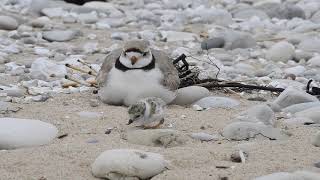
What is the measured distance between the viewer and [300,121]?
4855 mm

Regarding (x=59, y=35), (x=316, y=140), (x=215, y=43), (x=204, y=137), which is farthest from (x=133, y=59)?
(x=59, y=35)

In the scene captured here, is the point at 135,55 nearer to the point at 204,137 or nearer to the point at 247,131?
the point at 204,137

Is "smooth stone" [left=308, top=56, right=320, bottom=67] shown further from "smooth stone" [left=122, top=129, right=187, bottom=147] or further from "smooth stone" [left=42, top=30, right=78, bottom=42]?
"smooth stone" [left=122, top=129, right=187, bottom=147]

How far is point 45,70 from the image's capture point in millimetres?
6539

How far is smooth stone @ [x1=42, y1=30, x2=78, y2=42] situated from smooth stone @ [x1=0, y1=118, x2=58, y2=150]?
4025mm

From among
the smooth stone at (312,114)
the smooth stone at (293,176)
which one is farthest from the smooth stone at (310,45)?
the smooth stone at (293,176)

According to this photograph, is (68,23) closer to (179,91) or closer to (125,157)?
(179,91)

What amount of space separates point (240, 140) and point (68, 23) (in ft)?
18.8

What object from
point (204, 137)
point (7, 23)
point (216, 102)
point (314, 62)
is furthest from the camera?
point (7, 23)

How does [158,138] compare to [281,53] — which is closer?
[158,138]

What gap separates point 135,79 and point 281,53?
118 inches

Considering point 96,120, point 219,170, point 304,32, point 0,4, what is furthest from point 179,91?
point 0,4

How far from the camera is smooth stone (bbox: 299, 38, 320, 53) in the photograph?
8133 mm

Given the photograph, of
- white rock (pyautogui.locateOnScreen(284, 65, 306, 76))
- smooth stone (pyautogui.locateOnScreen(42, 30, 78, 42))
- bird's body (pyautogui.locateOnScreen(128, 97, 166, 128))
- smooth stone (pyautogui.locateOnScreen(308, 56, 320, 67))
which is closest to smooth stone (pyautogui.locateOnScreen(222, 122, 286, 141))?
bird's body (pyautogui.locateOnScreen(128, 97, 166, 128))
